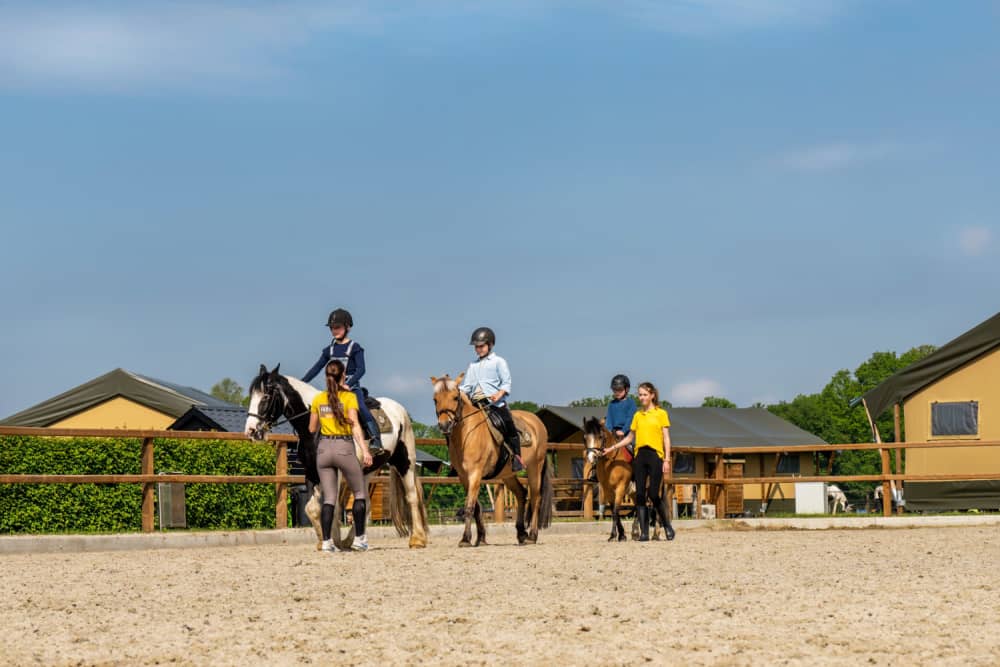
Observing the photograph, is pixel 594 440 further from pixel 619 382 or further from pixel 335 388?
pixel 335 388

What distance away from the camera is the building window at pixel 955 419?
2589cm

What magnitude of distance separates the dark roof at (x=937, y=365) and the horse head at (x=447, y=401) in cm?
1388

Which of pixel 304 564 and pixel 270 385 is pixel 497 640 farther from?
pixel 270 385

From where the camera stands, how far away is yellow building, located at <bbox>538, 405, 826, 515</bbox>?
40.5 meters

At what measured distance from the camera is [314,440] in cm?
1316

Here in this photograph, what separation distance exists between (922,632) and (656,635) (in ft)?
4.28

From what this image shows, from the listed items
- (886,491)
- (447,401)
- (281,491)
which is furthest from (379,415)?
(886,491)

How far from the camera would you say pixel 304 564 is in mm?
10953

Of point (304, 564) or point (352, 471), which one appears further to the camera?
point (352, 471)

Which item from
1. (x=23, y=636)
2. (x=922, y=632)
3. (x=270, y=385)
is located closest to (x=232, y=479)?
(x=270, y=385)

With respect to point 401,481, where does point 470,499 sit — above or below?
below

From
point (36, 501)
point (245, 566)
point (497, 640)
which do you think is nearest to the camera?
point (497, 640)

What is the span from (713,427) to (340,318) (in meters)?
32.3

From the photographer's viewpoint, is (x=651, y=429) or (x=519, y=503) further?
(x=519, y=503)
